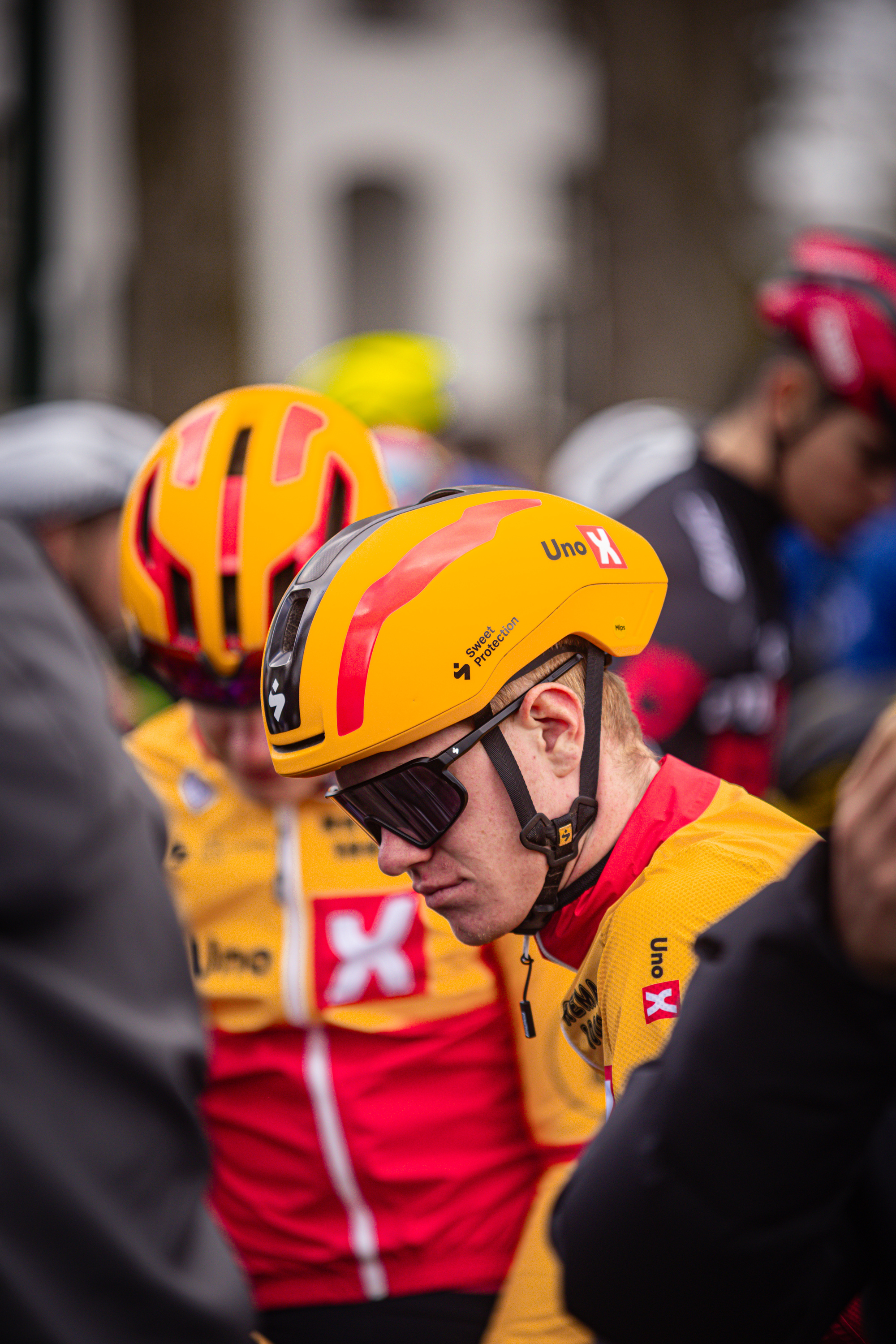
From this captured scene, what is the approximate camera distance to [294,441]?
7.37 feet

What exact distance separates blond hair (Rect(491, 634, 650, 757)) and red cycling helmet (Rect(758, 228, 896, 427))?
174 centimetres

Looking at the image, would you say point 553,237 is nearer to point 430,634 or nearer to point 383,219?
point 383,219

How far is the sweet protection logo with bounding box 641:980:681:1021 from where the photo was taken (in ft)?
4.36

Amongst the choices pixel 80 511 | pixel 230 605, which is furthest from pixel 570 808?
pixel 80 511

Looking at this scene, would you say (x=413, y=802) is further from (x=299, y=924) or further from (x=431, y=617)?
(x=299, y=924)

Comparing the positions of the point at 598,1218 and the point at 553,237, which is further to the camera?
the point at 553,237

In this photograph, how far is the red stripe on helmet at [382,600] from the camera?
1398 millimetres

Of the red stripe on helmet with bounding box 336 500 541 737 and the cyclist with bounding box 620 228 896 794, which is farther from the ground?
the red stripe on helmet with bounding box 336 500 541 737

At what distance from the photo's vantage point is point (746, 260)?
18.9 metres

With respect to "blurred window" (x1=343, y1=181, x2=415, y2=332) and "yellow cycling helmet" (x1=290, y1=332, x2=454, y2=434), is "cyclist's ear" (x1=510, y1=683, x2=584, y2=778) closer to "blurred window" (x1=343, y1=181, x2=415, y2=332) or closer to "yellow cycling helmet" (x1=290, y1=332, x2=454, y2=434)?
"yellow cycling helmet" (x1=290, y1=332, x2=454, y2=434)

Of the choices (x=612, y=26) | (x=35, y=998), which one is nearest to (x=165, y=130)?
(x=612, y=26)

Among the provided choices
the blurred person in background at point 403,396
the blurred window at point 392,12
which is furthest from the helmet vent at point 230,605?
the blurred window at point 392,12

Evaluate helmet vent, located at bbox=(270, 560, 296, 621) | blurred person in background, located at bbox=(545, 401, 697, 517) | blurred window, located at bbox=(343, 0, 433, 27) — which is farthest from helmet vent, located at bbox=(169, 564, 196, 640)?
blurred window, located at bbox=(343, 0, 433, 27)

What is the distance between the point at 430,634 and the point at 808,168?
1920 centimetres
